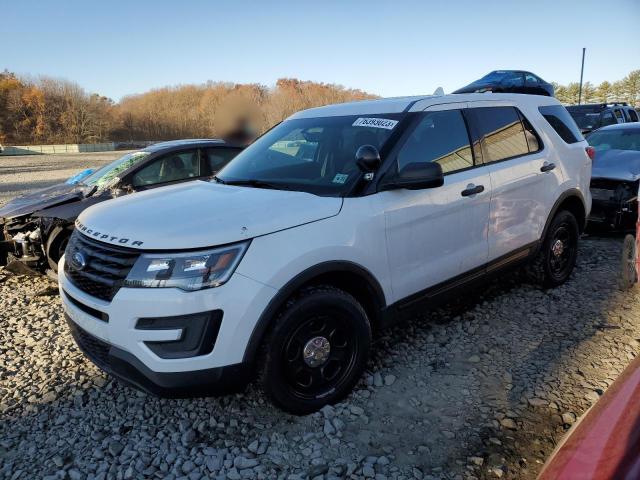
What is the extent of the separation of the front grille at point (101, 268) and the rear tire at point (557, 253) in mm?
3611

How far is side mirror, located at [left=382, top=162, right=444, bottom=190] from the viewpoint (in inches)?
113

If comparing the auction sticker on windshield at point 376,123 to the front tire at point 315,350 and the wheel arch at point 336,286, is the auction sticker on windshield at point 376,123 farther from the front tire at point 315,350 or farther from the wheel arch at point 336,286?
the front tire at point 315,350

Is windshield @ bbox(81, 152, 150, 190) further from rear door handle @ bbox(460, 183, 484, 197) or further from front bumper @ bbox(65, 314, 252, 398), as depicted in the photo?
rear door handle @ bbox(460, 183, 484, 197)

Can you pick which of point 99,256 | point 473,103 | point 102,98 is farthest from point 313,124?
point 102,98

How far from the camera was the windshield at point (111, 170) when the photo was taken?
19.7 feet

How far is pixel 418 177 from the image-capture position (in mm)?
2885

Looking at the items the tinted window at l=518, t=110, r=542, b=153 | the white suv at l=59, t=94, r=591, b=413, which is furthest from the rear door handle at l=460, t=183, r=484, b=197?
the tinted window at l=518, t=110, r=542, b=153

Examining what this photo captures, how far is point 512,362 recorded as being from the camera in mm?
3396

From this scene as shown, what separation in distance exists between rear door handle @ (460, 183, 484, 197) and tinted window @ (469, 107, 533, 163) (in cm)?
30

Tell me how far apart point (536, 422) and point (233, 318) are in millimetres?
1848

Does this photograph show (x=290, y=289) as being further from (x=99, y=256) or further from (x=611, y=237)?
(x=611, y=237)

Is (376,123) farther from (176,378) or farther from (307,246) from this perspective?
(176,378)

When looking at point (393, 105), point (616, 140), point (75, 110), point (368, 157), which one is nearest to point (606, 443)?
point (368, 157)

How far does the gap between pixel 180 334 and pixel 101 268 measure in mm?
625
